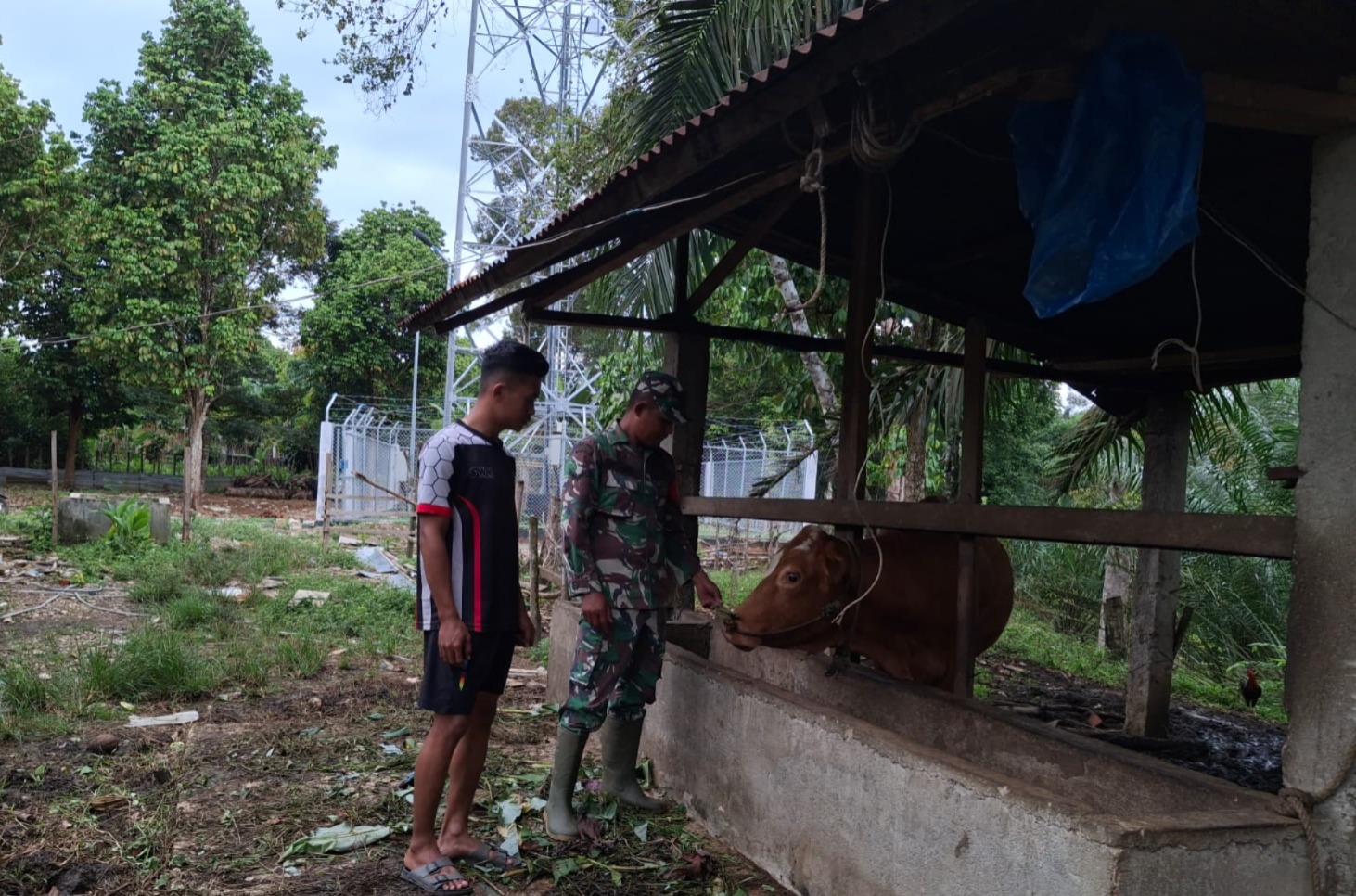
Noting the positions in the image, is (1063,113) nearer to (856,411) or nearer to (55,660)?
(856,411)

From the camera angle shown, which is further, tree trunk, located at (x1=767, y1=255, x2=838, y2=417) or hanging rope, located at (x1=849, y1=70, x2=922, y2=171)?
tree trunk, located at (x1=767, y1=255, x2=838, y2=417)

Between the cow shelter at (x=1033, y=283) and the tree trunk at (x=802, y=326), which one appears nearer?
the cow shelter at (x=1033, y=283)

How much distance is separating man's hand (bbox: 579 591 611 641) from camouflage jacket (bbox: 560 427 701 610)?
4 cm

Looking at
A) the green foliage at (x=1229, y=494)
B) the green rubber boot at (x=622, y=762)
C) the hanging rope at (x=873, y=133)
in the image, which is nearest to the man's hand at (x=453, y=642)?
the green rubber boot at (x=622, y=762)

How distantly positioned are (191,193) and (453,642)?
66.0 feet

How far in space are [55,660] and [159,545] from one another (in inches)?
289

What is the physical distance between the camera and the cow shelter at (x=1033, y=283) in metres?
2.45

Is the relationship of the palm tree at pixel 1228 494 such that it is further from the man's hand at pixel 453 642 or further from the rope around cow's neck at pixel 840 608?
the man's hand at pixel 453 642

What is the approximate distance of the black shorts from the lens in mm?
3268

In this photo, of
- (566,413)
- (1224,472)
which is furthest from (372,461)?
(1224,472)

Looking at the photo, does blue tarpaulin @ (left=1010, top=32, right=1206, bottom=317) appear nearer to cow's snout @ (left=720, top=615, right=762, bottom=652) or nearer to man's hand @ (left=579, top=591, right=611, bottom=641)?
cow's snout @ (left=720, top=615, right=762, bottom=652)

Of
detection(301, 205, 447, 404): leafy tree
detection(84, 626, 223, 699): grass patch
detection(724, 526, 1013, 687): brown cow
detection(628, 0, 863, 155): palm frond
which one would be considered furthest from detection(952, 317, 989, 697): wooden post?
detection(301, 205, 447, 404): leafy tree

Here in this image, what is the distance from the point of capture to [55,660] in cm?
664

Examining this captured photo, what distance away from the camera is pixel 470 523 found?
11.0 feet
